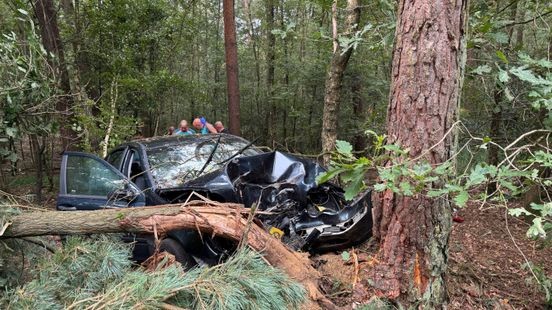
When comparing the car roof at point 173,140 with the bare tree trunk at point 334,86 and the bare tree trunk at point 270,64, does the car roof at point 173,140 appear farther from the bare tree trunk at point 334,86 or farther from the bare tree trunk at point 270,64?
the bare tree trunk at point 270,64

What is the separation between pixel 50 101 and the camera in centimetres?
398

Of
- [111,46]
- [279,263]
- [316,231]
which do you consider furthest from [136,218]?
[111,46]

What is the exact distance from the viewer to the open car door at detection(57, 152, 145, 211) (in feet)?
13.6

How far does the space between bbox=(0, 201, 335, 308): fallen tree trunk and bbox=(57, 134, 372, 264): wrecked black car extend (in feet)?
1.13

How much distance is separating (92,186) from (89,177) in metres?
0.13

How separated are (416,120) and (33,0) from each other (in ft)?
28.2

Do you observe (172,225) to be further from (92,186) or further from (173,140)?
(173,140)

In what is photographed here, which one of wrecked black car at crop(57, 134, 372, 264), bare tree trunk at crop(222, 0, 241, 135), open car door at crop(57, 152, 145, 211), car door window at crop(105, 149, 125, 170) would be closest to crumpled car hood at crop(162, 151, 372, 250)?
wrecked black car at crop(57, 134, 372, 264)

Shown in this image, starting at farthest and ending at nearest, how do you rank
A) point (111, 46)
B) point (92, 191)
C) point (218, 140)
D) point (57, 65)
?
1. point (111, 46)
2. point (57, 65)
3. point (218, 140)
4. point (92, 191)

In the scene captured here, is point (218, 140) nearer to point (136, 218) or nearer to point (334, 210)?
point (334, 210)

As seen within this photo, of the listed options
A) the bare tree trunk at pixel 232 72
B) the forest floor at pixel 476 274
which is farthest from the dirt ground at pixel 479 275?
the bare tree trunk at pixel 232 72

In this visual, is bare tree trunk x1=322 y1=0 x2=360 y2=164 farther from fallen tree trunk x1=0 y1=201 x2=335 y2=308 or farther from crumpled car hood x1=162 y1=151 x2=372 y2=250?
fallen tree trunk x1=0 y1=201 x2=335 y2=308

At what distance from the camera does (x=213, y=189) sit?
3.82 m

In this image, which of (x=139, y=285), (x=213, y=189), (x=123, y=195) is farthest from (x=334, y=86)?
(x=139, y=285)
